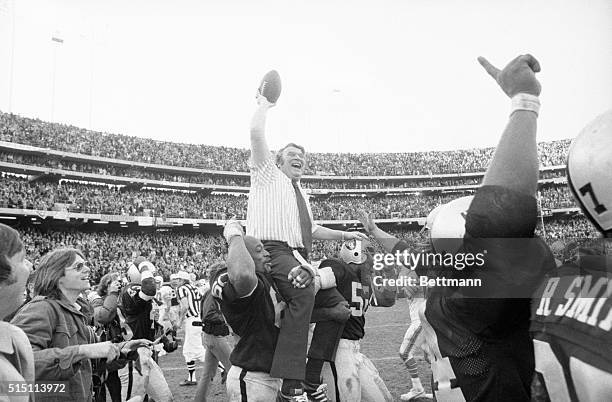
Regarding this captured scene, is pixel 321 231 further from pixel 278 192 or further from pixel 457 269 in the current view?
pixel 457 269

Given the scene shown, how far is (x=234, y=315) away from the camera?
10.3 ft

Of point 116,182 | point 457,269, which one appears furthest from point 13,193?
point 457,269

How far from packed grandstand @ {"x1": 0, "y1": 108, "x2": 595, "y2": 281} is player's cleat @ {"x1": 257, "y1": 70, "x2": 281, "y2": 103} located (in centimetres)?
1713

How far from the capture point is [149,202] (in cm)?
3016

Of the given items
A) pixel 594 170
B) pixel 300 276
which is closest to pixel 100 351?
pixel 300 276

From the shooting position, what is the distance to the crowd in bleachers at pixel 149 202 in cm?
2595

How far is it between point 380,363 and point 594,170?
28.2ft

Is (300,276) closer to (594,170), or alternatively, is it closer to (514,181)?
(514,181)

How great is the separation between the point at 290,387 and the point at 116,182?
3193 cm

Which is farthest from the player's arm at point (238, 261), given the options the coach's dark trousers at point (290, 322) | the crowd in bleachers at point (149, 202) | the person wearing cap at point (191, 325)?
the crowd in bleachers at point (149, 202)

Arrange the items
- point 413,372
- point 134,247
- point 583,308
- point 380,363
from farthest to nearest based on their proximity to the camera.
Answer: point 134,247, point 380,363, point 413,372, point 583,308

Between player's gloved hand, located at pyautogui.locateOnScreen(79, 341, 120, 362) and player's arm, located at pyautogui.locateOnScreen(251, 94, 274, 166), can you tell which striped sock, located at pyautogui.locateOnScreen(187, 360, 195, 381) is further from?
player's arm, located at pyautogui.locateOnScreen(251, 94, 274, 166)

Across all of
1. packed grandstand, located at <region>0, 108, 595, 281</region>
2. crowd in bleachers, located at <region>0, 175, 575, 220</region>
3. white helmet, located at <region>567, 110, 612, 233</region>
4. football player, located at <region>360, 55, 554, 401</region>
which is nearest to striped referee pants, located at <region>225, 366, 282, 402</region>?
football player, located at <region>360, 55, 554, 401</region>

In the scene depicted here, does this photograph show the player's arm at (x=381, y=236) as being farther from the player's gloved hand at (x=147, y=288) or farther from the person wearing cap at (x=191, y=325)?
the person wearing cap at (x=191, y=325)
